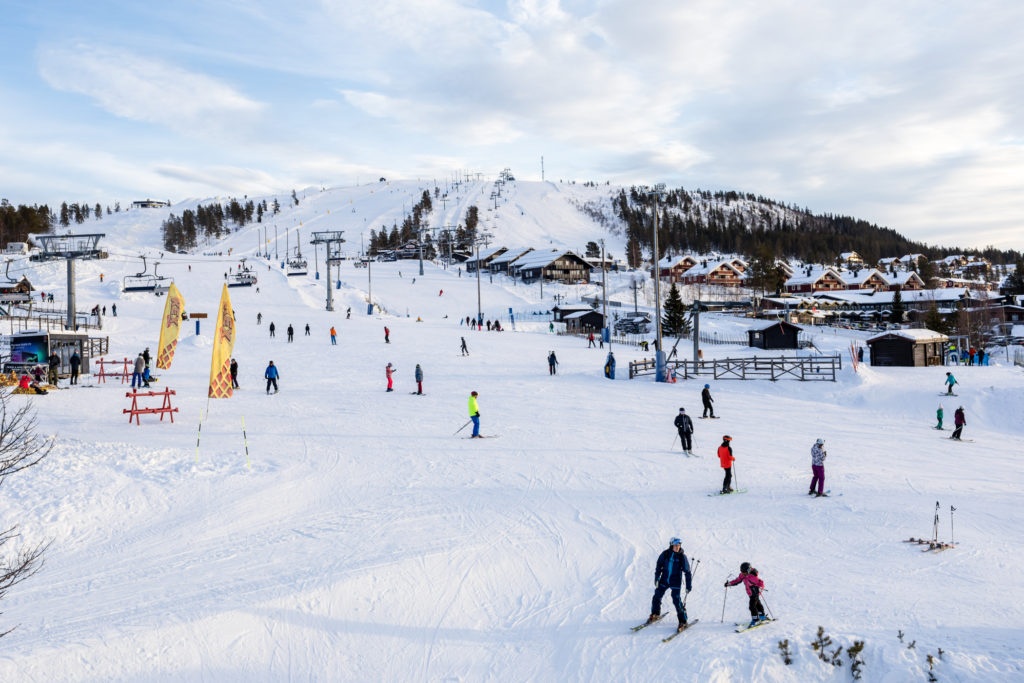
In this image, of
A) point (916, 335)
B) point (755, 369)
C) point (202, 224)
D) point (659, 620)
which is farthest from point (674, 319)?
point (202, 224)

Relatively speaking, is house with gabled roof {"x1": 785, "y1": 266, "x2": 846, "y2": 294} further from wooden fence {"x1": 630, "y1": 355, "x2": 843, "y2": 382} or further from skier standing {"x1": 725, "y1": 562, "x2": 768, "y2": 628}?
skier standing {"x1": 725, "y1": 562, "x2": 768, "y2": 628}

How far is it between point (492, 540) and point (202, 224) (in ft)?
549

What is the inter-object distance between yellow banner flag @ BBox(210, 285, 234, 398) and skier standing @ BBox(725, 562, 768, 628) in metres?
13.2

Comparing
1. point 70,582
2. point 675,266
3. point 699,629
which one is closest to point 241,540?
point 70,582

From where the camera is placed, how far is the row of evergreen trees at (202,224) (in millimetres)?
142125

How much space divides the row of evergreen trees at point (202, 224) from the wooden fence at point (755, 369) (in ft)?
439

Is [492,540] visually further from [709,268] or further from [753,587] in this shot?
[709,268]

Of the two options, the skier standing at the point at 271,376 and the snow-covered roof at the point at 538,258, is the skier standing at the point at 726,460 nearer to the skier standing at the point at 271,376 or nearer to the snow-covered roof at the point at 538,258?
the skier standing at the point at 271,376

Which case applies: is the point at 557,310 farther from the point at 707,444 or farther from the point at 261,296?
the point at 707,444

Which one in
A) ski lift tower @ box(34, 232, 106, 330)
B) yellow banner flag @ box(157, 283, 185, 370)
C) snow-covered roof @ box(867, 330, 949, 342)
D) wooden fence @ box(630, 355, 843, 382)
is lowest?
wooden fence @ box(630, 355, 843, 382)

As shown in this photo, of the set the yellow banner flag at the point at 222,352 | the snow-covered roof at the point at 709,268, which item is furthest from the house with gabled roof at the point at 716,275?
the yellow banner flag at the point at 222,352

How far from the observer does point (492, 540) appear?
33.7 feet

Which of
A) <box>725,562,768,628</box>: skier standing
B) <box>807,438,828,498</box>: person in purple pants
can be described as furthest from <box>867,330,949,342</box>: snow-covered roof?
<box>725,562,768,628</box>: skier standing

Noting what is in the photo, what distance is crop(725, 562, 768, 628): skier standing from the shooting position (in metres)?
7.36
